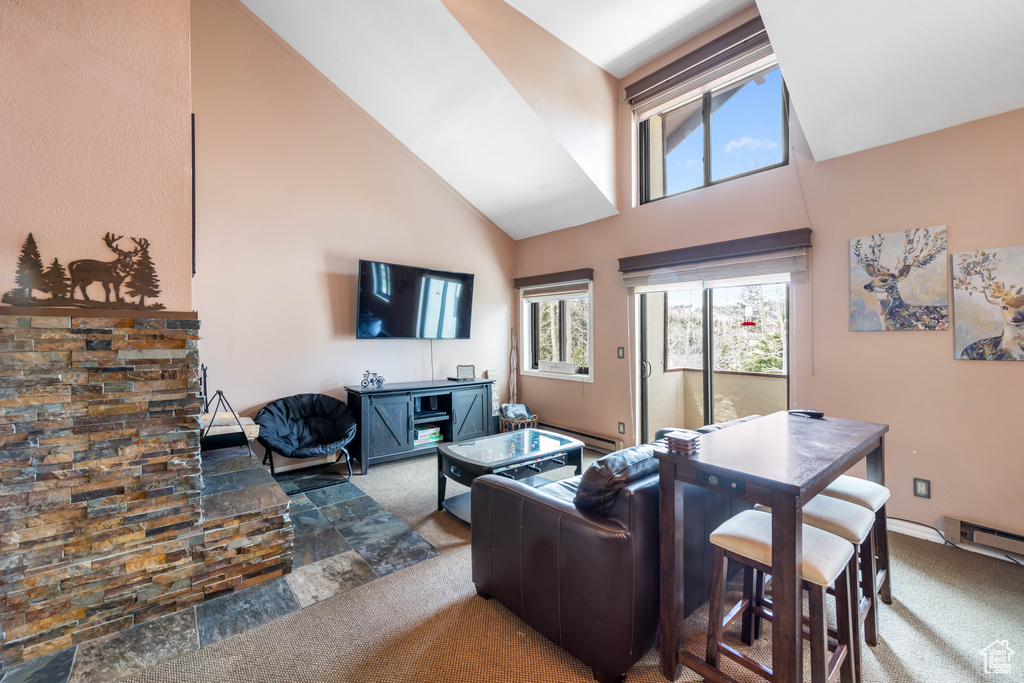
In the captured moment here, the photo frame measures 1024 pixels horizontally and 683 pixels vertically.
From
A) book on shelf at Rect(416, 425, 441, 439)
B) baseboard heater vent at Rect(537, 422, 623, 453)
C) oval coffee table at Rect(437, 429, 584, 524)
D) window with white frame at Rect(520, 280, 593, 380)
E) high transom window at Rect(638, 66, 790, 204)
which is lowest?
baseboard heater vent at Rect(537, 422, 623, 453)

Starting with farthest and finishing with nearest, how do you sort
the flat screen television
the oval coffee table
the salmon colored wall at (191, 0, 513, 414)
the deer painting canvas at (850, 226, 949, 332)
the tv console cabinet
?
the flat screen television, the tv console cabinet, the salmon colored wall at (191, 0, 513, 414), the oval coffee table, the deer painting canvas at (850, 226, 949, 332)

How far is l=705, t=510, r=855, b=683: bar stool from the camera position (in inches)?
50.9

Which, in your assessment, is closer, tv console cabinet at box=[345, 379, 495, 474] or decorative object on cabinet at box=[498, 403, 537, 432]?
tv console cabinet at box=[345, 379, 495, 474]

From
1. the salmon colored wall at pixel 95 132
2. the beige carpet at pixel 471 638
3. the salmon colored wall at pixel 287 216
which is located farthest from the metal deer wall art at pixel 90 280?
the salmon colored wall at pixel 287 216

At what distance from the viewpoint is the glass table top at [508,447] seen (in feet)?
9.24

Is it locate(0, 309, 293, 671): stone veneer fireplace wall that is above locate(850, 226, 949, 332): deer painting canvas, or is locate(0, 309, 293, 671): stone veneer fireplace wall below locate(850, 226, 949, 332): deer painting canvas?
below

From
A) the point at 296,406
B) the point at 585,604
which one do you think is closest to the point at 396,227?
the point at 296,406

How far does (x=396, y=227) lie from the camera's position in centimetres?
452

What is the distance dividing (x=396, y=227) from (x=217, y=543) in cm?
331

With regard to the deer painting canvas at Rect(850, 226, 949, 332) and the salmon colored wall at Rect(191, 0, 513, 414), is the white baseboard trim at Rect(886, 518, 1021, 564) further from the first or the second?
the salmon colored wall at Rect(191, 0, 513, 414)

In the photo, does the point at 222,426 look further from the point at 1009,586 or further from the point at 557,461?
the point at 1009,586

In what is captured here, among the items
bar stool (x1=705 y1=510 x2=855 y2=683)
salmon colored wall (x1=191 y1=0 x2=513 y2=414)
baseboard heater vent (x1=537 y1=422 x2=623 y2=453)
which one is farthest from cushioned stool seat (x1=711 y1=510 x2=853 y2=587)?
salmon colored wall (x1=191 y1=0 x2=513 y2=414)

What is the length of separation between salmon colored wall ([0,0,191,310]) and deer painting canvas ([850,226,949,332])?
403cm

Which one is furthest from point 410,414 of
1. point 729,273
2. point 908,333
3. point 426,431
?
point 908,333
